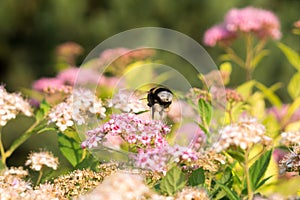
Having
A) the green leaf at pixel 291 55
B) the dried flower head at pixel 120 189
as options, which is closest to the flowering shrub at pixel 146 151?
the dried flower head at pixel 120 189

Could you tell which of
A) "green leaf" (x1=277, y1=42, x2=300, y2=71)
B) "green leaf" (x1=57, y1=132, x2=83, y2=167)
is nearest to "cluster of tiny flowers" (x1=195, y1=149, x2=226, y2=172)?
"green leaf" (x1=57, y1=132, x2=83, y2=167)

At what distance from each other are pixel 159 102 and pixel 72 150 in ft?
1.08

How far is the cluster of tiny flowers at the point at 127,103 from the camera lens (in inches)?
54.7

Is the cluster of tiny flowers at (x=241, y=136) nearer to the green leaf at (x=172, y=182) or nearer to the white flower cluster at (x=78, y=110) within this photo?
the green leaf at (x=172, y=182)

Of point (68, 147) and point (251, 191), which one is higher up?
point (68, 147)

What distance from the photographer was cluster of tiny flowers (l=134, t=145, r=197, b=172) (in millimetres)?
1146

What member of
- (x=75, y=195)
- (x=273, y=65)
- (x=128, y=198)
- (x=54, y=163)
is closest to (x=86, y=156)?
(x=54, y=163)

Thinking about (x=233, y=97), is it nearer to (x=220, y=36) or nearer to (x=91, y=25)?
(x=220, y=36)

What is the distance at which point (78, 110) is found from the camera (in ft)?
4.85

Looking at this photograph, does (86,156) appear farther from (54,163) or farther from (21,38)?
(21,38)

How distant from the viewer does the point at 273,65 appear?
A: 5746 mm

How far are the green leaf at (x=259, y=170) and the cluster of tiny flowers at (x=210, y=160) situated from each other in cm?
6

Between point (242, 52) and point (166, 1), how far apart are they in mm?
780

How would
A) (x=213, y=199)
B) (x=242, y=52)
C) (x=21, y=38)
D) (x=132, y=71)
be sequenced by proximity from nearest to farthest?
(x=213, y=199) < (x=132, y=71) < (x=242, y=52) < (x=21, y=38)
